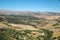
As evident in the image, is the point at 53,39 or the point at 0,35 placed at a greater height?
the point at 0,35

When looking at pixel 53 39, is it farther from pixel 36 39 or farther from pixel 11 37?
pixel 11 37

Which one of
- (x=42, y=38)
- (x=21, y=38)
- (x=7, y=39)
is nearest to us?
(x=7, y=39)

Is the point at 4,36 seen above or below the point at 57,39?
above

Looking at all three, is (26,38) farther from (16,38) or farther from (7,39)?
(7,39)

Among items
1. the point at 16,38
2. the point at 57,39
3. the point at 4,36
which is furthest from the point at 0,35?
the point at 57,39

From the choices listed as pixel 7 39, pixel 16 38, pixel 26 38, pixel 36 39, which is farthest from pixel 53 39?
pixel 7 39

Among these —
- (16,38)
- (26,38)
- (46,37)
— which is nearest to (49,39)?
(46,37)

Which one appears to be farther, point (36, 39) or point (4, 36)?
point (36, 39)

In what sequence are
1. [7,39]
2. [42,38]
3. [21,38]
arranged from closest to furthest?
[7,39]
[21,38]
[42,38]

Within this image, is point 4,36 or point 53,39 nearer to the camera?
point 4,36
